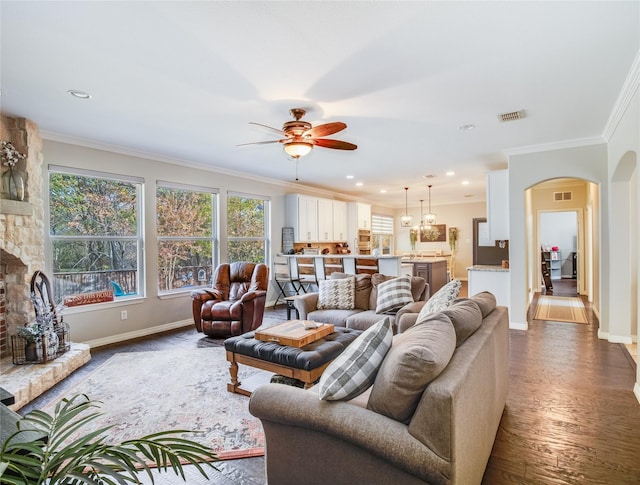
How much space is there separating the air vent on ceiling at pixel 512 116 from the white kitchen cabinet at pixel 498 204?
75.4 inches

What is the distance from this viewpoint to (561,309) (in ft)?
20.6

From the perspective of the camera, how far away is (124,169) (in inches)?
187

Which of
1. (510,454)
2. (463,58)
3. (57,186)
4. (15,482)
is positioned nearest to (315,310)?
(510,454)

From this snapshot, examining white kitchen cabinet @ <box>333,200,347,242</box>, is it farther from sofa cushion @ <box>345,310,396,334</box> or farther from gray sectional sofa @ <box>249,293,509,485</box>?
gray sectional sofa @ <box>249,293,509,485</box>

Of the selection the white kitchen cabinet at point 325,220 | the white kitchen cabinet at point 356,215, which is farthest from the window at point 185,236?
the white kitchen cabinet at point 356,215

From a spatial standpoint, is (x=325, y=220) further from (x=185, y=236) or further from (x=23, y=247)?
(x=23, y=247)

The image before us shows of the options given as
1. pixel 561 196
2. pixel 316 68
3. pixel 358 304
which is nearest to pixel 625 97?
pixel 316 68

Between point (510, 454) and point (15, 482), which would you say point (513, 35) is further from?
point (15, 482)

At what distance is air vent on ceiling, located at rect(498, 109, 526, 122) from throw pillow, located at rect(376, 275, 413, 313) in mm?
2016

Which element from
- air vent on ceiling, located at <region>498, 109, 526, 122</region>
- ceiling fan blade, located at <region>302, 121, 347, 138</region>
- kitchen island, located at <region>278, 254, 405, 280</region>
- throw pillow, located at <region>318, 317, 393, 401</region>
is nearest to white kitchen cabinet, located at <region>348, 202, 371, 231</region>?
kitchen island, located at <region>278, 254, 405, 280</region>

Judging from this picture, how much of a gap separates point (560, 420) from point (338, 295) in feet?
A: 8.23

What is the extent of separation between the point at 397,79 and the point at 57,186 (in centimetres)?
409

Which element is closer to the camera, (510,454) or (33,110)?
(510,454)

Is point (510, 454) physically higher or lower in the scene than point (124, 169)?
lower
